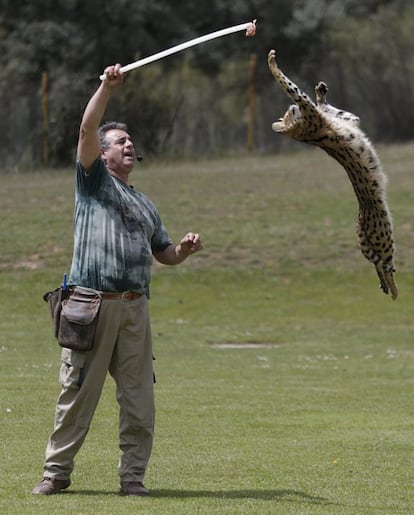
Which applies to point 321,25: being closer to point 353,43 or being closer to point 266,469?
point 353,43

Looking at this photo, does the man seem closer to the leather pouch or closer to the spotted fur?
the leather pouch

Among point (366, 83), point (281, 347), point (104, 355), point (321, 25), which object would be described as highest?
point (321, 25)

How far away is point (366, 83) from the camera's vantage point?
35781 millimetres

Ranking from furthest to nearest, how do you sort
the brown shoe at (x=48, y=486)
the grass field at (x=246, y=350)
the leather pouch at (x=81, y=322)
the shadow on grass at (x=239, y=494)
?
the grass field at (x=246, y=350)
the shadow on grass at (x=239, y=494)
the brown shoe at (x=48, y=486)
the leather pouch at (x=81, y=322)

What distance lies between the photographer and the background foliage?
106ft

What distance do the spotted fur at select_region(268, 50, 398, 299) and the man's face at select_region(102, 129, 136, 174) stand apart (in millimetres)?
1011

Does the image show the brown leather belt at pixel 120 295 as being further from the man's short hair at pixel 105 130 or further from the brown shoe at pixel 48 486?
Answer: the brown shoe at pixel 48 486

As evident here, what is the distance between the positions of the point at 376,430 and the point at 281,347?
6.42 m

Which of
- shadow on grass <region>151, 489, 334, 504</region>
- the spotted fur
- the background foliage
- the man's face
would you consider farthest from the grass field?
the man's face

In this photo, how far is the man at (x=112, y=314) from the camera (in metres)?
7.17

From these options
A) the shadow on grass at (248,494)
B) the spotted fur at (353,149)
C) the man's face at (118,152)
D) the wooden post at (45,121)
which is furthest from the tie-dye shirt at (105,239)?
the wooden post at (45,121)

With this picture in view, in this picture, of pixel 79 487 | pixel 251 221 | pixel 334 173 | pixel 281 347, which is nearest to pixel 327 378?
pixel 281 347

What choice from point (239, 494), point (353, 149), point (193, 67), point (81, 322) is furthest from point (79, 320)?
point (193, 67)

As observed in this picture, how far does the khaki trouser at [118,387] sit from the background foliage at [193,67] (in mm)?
23205
